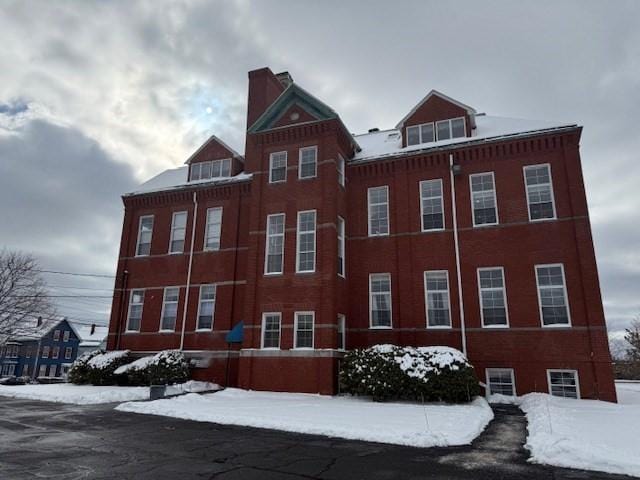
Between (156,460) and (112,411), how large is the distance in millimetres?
7870

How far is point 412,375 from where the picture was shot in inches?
614

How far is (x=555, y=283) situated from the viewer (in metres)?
18.4

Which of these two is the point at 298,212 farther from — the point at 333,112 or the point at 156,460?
the point at 156,460

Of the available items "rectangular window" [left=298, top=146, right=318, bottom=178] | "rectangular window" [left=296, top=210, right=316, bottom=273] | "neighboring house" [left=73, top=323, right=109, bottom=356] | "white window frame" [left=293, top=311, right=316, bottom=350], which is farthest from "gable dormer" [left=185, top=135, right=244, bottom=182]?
"neighboring house" [left=73, top=323, right=109, bottom=356]

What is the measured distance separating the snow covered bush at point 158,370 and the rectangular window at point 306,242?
25.8 ft

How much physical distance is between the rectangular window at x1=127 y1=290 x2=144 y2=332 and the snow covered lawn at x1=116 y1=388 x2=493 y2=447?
10.1 meters

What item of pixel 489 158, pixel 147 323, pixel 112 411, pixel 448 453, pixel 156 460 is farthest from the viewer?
pixel 147 323

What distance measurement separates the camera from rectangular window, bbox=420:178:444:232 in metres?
20.9

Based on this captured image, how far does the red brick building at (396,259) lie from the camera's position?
59.6 feet

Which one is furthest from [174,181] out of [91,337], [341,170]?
[91,337]

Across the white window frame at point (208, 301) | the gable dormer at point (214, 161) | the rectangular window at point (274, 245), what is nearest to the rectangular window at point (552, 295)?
the rectangular window at point (274, 245)

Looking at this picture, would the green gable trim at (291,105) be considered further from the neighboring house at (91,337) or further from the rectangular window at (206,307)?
the neighboring house at (91,337)

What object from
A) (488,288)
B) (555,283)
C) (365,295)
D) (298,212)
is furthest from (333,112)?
(555,283)

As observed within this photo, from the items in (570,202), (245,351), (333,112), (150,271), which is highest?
(333,112)
